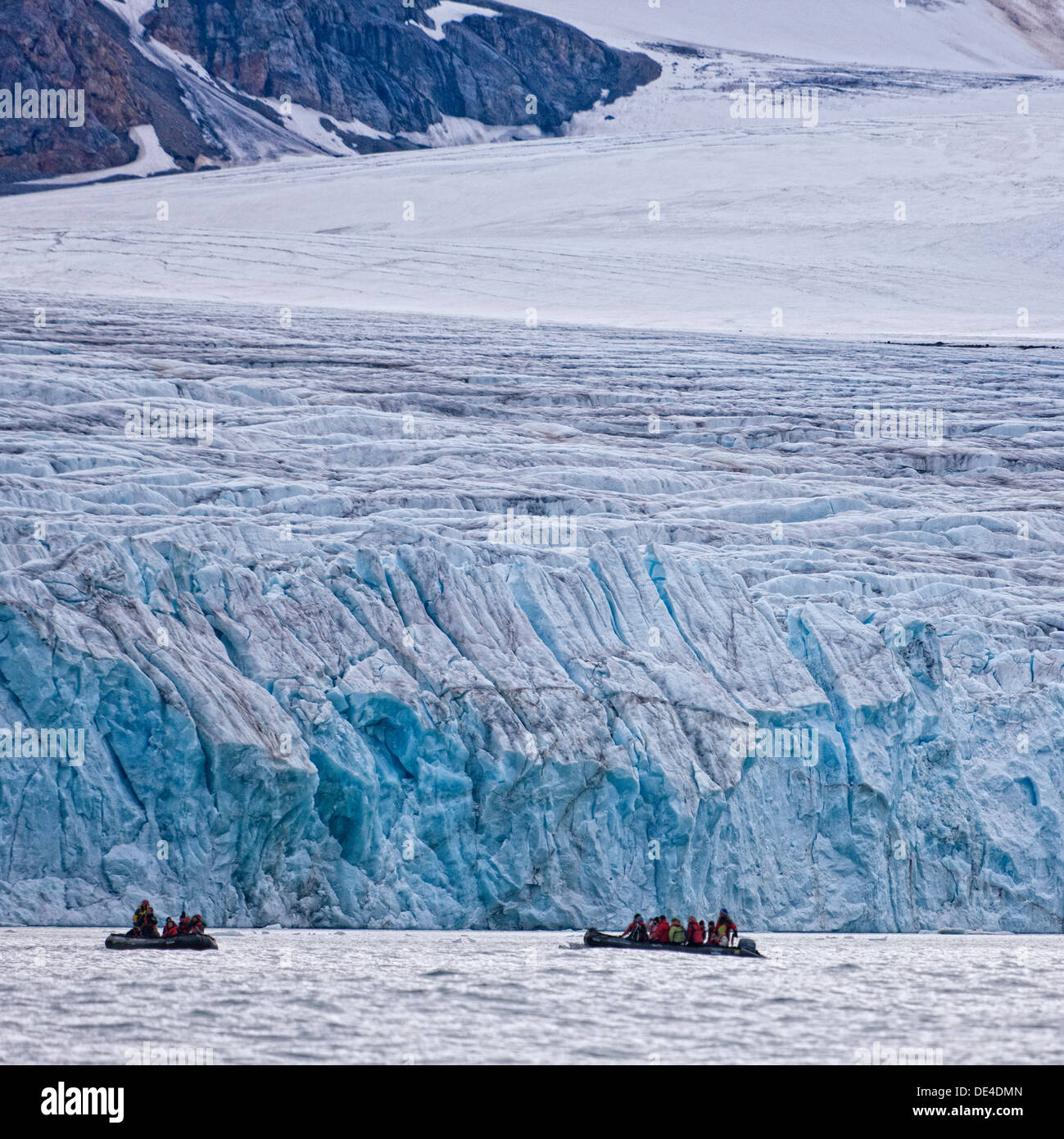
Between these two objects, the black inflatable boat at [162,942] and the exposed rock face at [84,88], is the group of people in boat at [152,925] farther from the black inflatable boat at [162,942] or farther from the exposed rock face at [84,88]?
the exposed rock face at [84,88]

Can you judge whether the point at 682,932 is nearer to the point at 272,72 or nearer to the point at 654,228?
the point at 654,228

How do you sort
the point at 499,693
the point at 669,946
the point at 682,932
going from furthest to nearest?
the point at 499,693 < the point at 682,932 < the point at 669,946

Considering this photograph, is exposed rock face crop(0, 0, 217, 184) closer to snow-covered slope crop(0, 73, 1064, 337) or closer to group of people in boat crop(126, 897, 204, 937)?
snow-covered slope crop(0, 73, 1064, 337)

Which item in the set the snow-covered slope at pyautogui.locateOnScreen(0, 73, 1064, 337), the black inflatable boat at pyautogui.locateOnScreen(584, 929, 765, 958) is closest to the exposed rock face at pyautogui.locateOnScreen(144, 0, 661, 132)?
the snow-covered slope at pyautogui.locateOnScreen(0, 73, 1064, 337)

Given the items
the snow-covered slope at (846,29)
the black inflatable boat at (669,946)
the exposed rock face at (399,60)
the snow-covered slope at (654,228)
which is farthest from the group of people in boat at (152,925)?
the snow-covered slope at (846,29)

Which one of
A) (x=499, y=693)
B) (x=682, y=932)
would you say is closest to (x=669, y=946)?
(x=682, y=932)
